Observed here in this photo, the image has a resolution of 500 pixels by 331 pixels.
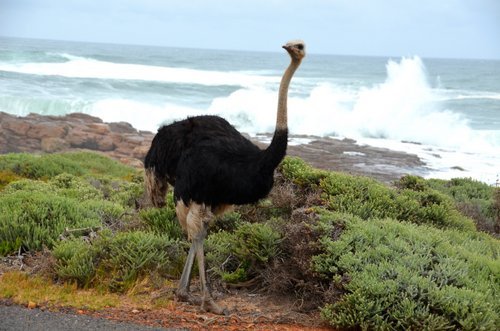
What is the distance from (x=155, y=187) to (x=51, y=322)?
191cm

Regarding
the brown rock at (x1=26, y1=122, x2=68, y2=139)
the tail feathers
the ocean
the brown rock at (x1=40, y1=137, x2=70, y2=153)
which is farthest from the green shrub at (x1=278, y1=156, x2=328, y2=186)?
the brown rock at (x1=26, y1=122, x2=68, y2=139)

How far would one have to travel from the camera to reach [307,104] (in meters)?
45.3

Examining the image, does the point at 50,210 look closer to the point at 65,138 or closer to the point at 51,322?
the point at 51,322

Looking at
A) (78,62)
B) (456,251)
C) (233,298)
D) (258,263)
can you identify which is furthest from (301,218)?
(78,62)

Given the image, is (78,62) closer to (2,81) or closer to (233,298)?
(2,81)

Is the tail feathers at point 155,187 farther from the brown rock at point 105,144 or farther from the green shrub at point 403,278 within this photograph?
the brown rock at point 105,144

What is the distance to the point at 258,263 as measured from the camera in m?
6.99

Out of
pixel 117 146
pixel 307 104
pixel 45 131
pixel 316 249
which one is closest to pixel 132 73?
pixel 307 104

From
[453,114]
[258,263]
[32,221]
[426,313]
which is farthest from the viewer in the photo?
[453,114]

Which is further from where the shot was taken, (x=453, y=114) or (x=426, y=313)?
(x=453, y=114)

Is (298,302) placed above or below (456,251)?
below

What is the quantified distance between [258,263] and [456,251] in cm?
197

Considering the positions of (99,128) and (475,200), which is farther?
(99,128)

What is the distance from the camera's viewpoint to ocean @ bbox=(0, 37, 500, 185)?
34312mm
